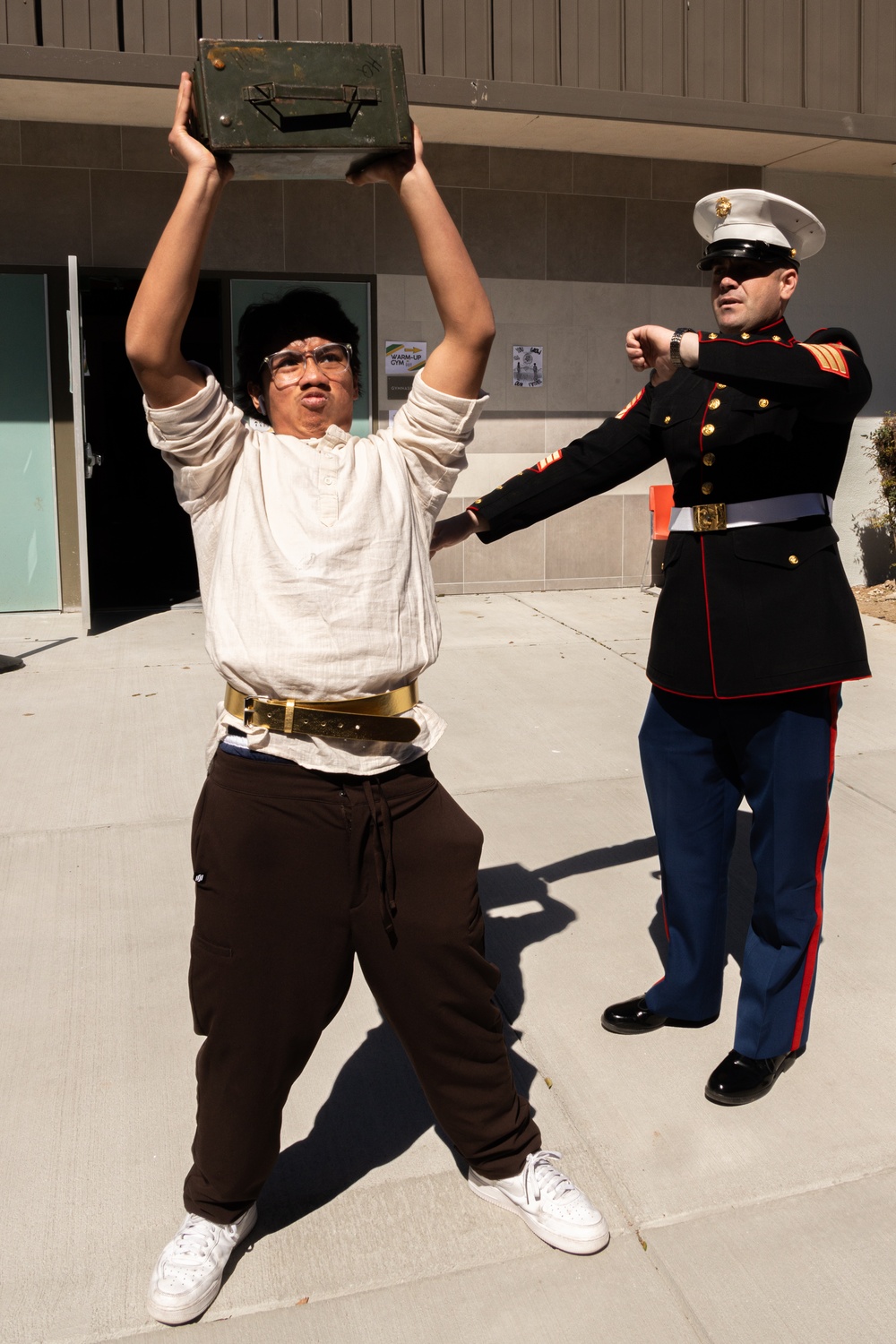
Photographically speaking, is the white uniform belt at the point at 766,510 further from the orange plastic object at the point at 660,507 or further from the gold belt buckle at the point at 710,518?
the orange plastic object at the point at 660,507

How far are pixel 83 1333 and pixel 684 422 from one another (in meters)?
2.25

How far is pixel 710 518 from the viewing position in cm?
284

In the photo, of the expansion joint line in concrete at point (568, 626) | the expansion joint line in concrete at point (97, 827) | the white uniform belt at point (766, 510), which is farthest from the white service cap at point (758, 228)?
the expansion joint line in concrete at point (568, 626)

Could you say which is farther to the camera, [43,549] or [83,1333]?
[43,549]

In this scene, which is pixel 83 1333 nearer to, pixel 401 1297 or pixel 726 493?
pixel 401 1297

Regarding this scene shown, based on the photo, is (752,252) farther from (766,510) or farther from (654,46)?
(654,46)

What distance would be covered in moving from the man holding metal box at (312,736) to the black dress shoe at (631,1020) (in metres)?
0.86

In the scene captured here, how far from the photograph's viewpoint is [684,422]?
9.27ft

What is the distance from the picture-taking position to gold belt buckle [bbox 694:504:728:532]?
282 cm

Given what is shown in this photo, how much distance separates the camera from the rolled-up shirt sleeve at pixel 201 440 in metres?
2.04

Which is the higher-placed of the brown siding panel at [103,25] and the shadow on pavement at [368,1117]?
the brown siding panel at [103,25]

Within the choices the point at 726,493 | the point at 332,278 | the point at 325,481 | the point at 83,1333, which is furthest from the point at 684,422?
the point at 332,278

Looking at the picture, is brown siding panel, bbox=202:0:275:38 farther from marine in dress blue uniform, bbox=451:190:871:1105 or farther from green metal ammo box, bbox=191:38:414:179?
green metal ammo box, bbox=191:38:414:179

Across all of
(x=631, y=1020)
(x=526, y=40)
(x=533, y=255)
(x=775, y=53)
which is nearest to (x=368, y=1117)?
(x=631, y=1020)
